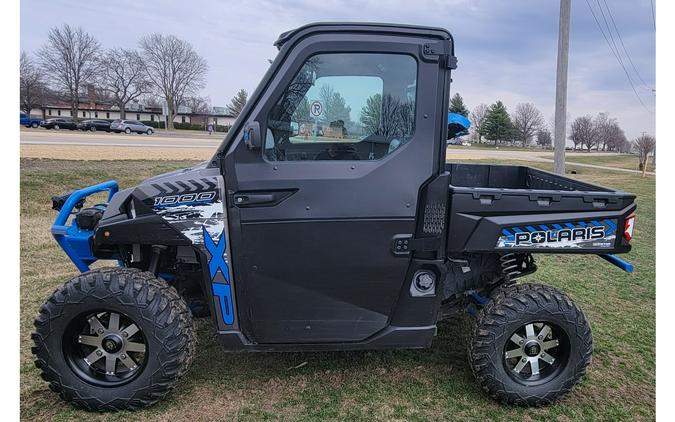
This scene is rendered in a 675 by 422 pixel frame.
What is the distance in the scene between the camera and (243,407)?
2.96m

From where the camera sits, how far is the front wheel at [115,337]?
285cm

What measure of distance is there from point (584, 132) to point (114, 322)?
6907cm

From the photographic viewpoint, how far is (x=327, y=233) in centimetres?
281

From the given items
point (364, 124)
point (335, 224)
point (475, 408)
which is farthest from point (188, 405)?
point (364, 124)

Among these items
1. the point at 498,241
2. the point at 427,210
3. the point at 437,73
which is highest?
the point at 437,73

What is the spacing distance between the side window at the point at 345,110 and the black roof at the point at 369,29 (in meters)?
0.14

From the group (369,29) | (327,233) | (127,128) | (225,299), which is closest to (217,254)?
(225,299)

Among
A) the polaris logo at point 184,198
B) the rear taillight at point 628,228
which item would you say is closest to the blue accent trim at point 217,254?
the polaris logo at point 184,198

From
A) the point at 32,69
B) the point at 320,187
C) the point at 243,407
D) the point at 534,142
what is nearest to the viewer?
the point at 320,187

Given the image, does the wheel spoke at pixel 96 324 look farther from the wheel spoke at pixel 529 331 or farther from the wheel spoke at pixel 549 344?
the wheel spoke at pixel 549 344

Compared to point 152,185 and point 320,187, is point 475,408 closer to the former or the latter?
point 320,187

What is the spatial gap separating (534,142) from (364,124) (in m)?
73.5

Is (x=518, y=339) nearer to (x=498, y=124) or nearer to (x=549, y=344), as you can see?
(x=549, y=344)

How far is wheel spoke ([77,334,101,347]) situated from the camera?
2943 millimetres
